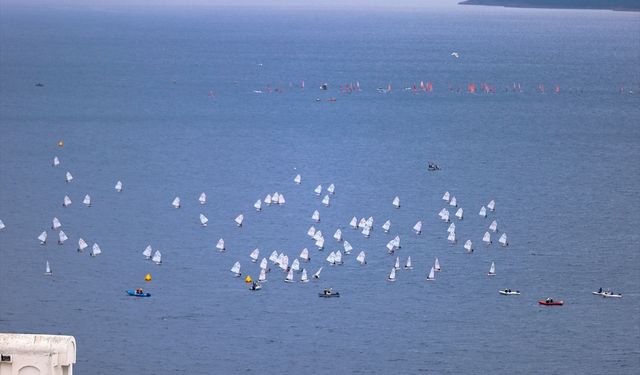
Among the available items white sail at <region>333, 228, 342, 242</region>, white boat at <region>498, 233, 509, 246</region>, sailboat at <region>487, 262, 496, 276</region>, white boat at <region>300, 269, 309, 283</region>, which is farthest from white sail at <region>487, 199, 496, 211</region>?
white boat at <region>300, 269, 309, 283</region>

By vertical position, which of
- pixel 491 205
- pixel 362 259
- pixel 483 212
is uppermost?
pixel 491 205

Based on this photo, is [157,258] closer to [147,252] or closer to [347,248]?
[147,252]

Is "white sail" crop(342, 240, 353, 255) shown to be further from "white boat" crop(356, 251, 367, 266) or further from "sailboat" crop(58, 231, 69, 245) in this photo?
"sailboat" crop(58, 231, 69, 245)

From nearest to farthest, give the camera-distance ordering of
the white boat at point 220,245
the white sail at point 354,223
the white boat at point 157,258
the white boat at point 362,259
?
the white boat at point 362,259, the white boat at point 157,258, the white boat at point 220,245, the white sail at point 354,223

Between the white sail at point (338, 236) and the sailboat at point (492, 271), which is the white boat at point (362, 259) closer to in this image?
the white sail at point (338, 236)

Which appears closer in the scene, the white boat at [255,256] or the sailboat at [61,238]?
the white boat at [255,256]

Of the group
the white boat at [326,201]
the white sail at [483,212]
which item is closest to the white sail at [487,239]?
the white sail at [483,212]

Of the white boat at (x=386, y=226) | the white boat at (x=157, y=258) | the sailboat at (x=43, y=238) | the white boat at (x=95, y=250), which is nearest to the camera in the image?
the white boat at (x=157, y=258)

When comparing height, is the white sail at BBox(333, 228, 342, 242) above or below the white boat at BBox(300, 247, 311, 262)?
above

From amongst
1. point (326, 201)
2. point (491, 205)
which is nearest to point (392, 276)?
point (326, 201)

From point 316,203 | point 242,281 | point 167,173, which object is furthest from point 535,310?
point 167,173

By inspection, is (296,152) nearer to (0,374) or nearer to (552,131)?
(552,131)
